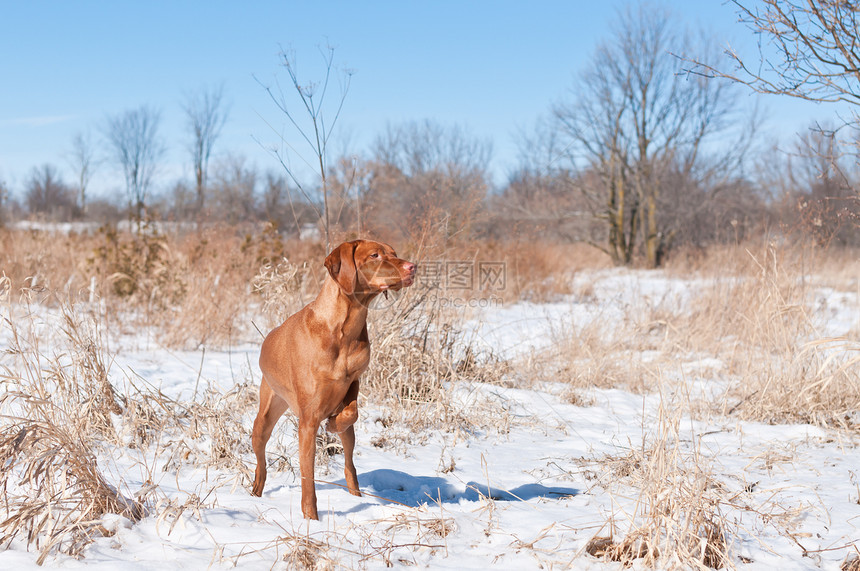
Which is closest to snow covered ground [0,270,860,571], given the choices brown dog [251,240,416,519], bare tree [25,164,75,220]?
brown dog [251,240,416,519]

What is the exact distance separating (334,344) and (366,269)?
31cm

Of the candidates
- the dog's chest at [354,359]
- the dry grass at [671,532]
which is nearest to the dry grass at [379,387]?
the dry grass at [671,532]

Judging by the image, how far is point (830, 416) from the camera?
4.18 metres

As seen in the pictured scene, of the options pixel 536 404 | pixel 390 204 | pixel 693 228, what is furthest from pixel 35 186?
pixel 536 404

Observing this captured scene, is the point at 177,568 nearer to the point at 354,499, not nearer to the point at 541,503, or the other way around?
the point at 354,499

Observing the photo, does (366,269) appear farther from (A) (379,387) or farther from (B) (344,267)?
(A) (379,387)

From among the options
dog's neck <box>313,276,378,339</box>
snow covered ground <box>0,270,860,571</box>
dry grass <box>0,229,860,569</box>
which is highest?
dog's neck <box>313,276,378,339</box>

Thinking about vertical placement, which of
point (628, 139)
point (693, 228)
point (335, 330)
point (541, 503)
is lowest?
point (541, 503)

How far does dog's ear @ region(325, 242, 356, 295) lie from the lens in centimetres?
221

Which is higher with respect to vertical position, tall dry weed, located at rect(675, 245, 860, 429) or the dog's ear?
the dog's ear

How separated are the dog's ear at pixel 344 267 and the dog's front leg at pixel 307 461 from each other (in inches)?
21.3

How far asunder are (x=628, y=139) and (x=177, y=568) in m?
18.6

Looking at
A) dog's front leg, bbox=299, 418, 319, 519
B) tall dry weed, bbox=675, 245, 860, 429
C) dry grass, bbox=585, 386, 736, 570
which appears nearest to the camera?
dry grass, bbox=585, 386, 736, 570

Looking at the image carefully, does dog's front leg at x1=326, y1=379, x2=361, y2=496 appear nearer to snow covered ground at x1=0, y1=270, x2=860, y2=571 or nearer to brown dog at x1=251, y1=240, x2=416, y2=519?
brown dog at x1=251, y1=240, x2=416, y2=519
